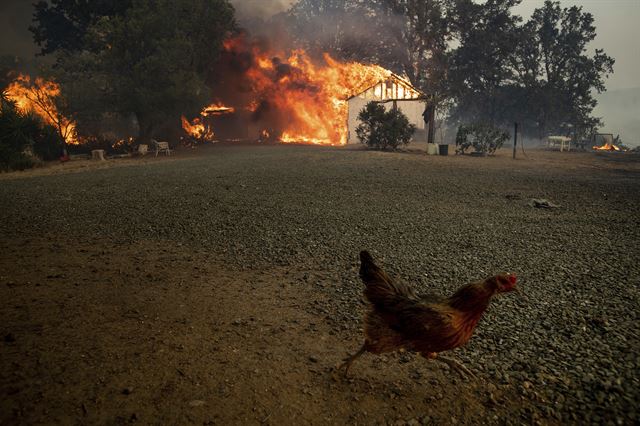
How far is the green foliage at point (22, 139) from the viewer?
68.4 ft

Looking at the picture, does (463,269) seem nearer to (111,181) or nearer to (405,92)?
(111,181)

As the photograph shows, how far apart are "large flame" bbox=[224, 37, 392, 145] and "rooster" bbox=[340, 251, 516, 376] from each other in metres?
37.0

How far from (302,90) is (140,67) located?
17.3 m

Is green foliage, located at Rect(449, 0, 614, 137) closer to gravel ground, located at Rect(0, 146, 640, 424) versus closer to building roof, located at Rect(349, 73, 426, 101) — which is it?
building roof, located at Rect(349, 73, 426, 101)

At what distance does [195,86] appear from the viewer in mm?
29422

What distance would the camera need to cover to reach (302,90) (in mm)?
40344

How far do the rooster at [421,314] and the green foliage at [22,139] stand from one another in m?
24.7

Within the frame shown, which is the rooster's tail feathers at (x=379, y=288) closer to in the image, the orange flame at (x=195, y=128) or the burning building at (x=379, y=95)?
the burning building at (x=379, y=95)

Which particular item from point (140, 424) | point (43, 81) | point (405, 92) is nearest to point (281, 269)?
point (140, 424)

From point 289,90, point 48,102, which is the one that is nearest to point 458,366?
point 48,102

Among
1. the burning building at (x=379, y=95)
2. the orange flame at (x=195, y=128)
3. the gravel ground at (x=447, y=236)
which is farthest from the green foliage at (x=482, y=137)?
the orange flame at (x=195, y=128)

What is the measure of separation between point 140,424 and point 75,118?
31675 millimetres

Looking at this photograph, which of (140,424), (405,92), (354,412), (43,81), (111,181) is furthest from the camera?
(405,92)

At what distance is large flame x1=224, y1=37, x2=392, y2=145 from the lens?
39.7 metres
